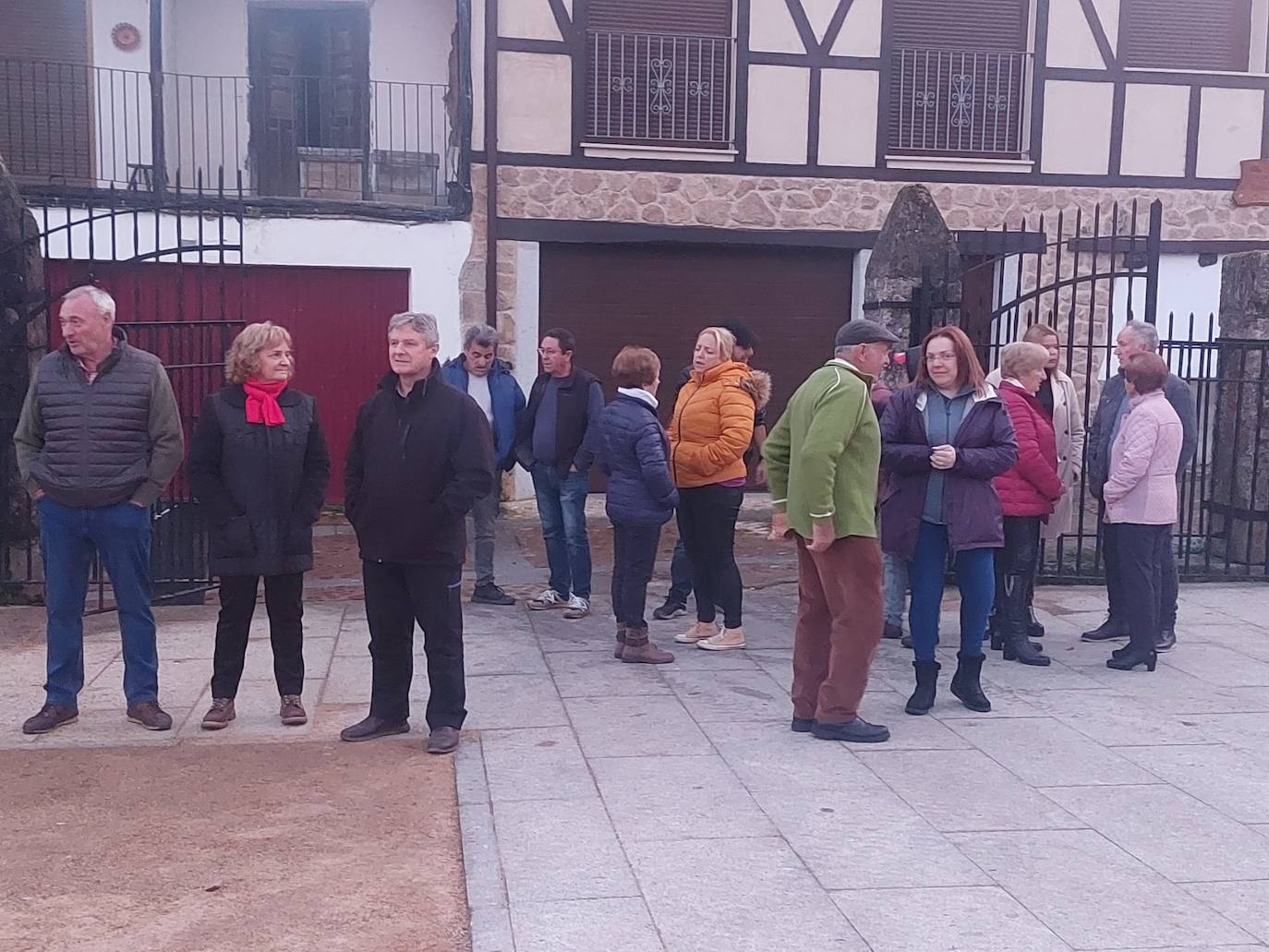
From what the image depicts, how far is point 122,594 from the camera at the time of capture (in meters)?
5.31

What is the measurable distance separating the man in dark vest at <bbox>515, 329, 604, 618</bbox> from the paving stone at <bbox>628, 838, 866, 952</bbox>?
3570 mm

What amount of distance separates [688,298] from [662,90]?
197 cm

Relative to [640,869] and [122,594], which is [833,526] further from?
[122,594]

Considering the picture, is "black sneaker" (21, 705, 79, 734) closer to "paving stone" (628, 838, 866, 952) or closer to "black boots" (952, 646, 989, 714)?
"paving stone" (628, 838, 866, 952)

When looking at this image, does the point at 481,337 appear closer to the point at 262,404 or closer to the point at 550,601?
the point at 550,601

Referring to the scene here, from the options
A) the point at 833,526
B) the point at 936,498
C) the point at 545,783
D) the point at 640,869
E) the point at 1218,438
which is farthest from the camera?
the point at 1218,438

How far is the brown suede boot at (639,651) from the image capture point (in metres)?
6.47

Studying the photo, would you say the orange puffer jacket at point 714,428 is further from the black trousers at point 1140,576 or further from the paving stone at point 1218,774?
the paving stone at point 1218,774

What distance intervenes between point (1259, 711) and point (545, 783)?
3269 millimetres

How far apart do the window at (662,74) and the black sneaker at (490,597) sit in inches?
229

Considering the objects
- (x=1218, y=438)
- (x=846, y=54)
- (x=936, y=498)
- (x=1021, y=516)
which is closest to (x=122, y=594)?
(x=936, y=498)

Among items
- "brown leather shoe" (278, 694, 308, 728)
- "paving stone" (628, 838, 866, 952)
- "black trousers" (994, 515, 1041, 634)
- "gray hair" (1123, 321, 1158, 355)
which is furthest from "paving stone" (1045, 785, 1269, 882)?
"brown leather shoe" (278, 694, 308, 728)

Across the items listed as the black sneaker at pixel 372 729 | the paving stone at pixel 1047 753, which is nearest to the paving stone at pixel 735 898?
the paving stone at pixel 1047 753

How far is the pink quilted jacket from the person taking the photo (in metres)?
6.34
